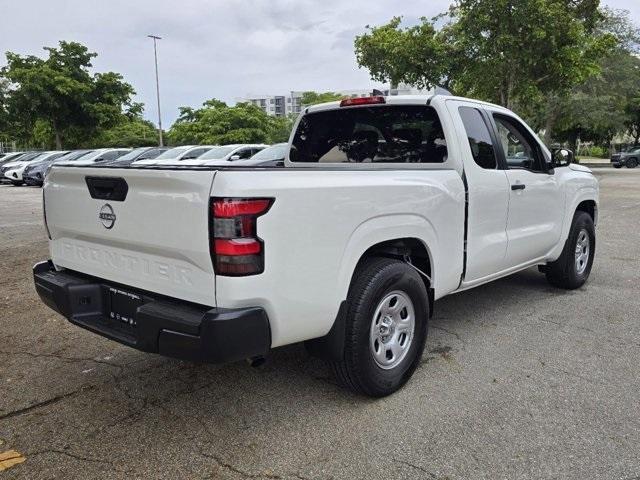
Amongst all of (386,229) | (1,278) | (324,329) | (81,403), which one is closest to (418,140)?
(386,229)

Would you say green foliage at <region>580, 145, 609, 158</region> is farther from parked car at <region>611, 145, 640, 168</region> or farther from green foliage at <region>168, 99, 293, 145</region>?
green foliage at <region>168, 99, 293, 145</region>

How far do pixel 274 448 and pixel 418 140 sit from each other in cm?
247

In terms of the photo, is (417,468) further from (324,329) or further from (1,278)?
(1,278)

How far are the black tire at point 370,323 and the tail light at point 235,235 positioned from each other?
0.77 meters

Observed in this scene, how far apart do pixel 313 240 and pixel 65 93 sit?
32606 millimetres

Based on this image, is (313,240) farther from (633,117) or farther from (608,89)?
(633,117)

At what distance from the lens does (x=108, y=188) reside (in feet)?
9.89

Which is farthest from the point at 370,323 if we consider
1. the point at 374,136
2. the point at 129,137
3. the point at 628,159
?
the point at 129,137

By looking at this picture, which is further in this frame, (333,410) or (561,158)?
(561,158)

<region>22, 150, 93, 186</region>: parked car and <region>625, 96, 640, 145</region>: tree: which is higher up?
<region>625, 96, 640, 145</region>: tree

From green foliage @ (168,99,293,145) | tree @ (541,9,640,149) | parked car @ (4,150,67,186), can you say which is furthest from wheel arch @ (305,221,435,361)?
green foliage @ (168,99,293,145)

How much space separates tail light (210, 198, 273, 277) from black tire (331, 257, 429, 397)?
0.77 meters

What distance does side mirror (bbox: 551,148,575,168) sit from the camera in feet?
17.0

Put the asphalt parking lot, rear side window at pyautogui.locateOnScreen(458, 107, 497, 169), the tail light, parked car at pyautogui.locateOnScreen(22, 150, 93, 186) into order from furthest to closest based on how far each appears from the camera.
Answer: parked car at pyautogui.locateOnScreen(22, 150, 93, 186) → rear side window at pyautogui.locateOnScreen(458, 107, 497, 169) → the asphalt parking lot → the tail light
